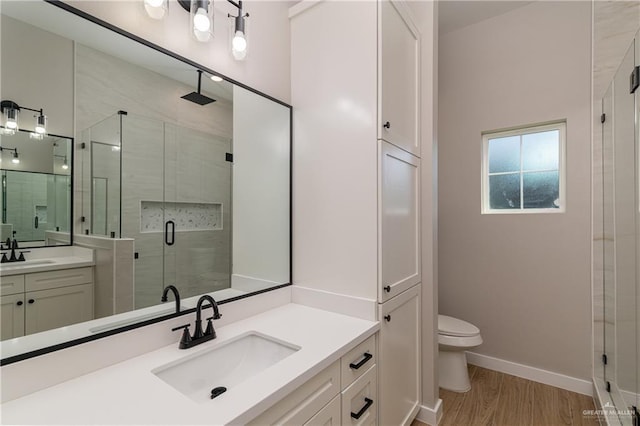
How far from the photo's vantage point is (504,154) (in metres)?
2.56

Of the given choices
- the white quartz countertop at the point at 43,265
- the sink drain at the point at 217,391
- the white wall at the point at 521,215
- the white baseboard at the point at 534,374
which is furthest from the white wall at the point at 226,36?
the white baseboard at the point at 534,374

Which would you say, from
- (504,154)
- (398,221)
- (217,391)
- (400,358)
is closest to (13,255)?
(217,391)

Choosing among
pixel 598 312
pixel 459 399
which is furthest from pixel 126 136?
pixel 598 312

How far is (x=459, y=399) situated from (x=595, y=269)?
1340 millimetres

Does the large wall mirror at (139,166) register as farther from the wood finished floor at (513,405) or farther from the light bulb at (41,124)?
the wood finished floor at (513,405)

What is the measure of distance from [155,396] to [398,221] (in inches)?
49.1

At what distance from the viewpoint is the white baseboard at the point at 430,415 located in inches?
71.2

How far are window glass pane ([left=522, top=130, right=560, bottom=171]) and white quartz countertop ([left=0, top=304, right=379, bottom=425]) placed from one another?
2.27 meters

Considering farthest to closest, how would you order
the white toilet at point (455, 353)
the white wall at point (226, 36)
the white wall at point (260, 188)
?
the white toilet at point (455, 353) → the white wall at point (260, 188) → the white wall at point (226, 36)

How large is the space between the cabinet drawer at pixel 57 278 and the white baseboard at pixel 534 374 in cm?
282

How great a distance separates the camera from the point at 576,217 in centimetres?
218

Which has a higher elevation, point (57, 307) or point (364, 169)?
point (364, 169)

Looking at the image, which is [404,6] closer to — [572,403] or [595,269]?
[595,269]

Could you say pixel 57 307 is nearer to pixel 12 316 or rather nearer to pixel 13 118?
pixel 12 316
